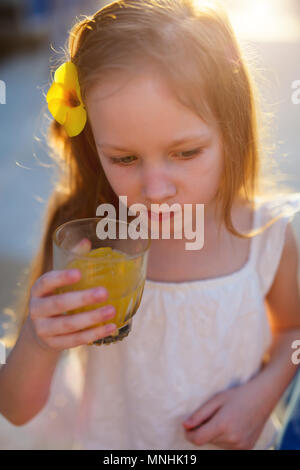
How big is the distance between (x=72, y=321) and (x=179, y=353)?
57cm

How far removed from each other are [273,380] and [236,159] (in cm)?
69

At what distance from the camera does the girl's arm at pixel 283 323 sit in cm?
146

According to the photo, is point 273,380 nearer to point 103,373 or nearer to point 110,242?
point 103,373

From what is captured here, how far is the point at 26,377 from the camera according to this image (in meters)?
1.20

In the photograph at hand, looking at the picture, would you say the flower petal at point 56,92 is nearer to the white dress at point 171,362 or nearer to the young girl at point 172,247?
the young girl at point 172,247

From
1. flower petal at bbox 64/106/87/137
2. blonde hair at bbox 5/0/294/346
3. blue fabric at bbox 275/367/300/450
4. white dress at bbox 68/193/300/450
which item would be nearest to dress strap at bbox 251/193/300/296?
white dress at bbox 68/193/300/450

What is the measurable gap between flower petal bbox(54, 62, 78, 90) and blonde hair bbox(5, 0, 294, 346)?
0.05 feet

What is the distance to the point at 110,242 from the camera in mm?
1155

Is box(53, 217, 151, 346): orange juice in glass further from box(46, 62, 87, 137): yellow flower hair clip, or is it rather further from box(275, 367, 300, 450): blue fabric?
box(275, 367, 300, 450): blue fabric

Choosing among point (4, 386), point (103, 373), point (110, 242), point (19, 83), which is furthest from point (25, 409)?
point (19, 83)

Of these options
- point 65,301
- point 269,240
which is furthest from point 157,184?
point 269,240

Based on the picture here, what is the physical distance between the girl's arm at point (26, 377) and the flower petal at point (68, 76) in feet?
1.82

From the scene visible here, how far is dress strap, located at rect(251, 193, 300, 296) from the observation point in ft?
4.81

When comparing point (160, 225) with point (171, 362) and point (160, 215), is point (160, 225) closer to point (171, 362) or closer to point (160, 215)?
point (160, 215)
